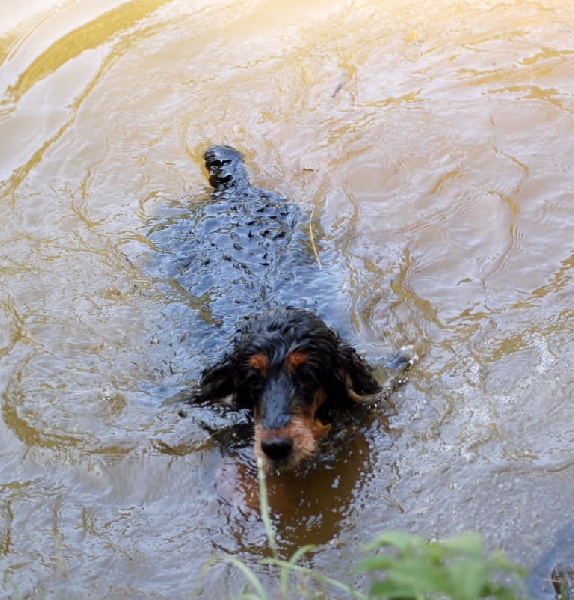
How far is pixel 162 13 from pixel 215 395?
7549 mm

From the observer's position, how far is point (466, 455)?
4.43m

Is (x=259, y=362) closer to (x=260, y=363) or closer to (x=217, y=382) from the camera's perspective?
(x=260, y=363)

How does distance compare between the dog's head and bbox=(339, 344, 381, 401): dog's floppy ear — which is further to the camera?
bbox=(339, 344, 381, 401): dog's floppy ear

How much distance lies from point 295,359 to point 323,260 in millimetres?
1990

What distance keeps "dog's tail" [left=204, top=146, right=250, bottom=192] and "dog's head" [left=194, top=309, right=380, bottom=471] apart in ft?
8.19

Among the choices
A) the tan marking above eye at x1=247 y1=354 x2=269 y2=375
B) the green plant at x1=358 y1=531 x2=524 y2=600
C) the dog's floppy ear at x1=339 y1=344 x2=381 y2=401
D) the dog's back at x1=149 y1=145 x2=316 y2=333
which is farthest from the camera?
the dog's back at x1=149 y1=145 x2=316 y2=333

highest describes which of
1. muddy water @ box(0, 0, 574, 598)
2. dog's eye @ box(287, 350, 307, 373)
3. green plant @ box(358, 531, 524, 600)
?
green plant @ box(358, 531, 524, 600)

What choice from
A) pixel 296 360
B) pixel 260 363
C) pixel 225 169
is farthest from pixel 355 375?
pixel 225 169

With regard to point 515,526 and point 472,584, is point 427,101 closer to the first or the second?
point 515,526

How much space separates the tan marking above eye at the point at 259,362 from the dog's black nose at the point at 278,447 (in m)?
0.49

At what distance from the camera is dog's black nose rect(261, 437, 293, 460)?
4172mm

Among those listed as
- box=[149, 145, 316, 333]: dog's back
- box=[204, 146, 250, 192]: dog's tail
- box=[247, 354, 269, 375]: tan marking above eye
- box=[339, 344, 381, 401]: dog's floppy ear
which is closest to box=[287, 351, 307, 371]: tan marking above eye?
box=[247, 354, 269, 375]: tan marking above eye

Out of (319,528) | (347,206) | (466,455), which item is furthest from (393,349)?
(347,206)

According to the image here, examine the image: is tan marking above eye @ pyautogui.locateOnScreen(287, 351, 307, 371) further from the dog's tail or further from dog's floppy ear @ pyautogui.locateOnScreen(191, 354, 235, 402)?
the dog's tail
